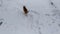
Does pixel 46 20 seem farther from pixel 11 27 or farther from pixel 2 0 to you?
pixel 2 0

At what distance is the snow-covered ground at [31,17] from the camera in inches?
54.5

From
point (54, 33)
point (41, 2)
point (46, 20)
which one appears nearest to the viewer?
point (54, 33)

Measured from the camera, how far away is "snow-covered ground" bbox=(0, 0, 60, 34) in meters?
1.38

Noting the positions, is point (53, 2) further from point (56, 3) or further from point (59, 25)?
point (59, 25)

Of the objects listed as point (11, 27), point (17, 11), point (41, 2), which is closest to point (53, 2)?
point (41, 2)

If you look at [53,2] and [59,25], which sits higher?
[53,2]

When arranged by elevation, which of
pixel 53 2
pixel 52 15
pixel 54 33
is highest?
pixel 53 2

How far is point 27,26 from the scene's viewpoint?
142 cm

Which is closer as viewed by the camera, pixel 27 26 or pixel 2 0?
pixel 27 26

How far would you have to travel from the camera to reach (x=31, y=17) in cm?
150

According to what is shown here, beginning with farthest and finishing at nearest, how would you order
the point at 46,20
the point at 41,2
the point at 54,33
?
the point at 41,2 → the point at 46,20 → the point at 54,33

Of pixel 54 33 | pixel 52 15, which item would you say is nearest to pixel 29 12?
pixel 52 15

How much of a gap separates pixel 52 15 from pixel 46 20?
10cm

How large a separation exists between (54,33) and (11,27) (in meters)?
0.42
